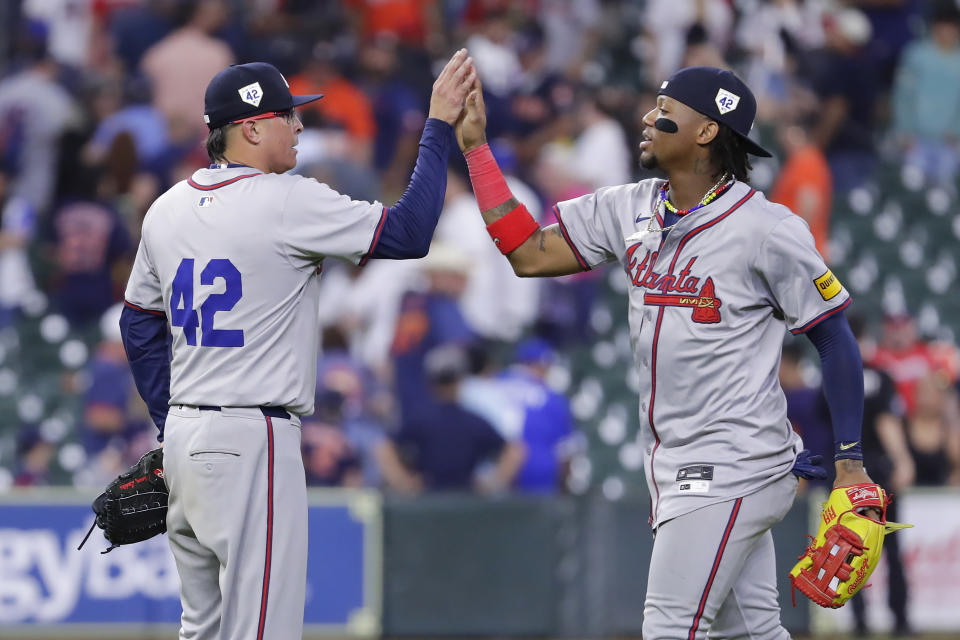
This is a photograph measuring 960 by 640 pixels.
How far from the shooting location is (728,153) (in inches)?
202

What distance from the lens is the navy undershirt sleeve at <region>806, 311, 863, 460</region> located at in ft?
16.0

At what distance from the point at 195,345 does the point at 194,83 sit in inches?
314

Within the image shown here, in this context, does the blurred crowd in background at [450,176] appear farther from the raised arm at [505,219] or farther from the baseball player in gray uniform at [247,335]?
the baseball player in gray uniform at [247,335]

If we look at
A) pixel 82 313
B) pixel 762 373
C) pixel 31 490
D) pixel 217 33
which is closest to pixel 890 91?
pixel 217 33

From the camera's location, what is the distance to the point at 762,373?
4.92 metres

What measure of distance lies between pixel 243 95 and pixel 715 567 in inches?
83.3

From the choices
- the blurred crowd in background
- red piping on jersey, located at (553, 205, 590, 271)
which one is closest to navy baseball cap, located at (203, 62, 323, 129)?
red piping on jersey, located at (553, 205, 590, 271)

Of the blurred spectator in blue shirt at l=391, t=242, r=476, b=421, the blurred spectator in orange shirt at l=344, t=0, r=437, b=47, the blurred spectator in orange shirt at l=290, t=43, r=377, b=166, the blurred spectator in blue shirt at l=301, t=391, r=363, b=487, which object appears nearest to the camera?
the blurred spectator in blue shirt at l=301, t=391, r=363, b=487

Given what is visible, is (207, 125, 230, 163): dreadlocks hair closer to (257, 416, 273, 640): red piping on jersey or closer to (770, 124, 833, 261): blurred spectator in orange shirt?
(257, 416, 273, 640): red piping on jersey

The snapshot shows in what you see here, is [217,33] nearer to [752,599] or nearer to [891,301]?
[891,301]

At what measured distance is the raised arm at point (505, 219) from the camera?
5305mm

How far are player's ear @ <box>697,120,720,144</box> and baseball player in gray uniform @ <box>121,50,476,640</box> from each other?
0.89 meters

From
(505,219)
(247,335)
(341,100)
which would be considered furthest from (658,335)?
(341,100)

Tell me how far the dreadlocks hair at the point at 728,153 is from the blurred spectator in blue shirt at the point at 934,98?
9522mm
